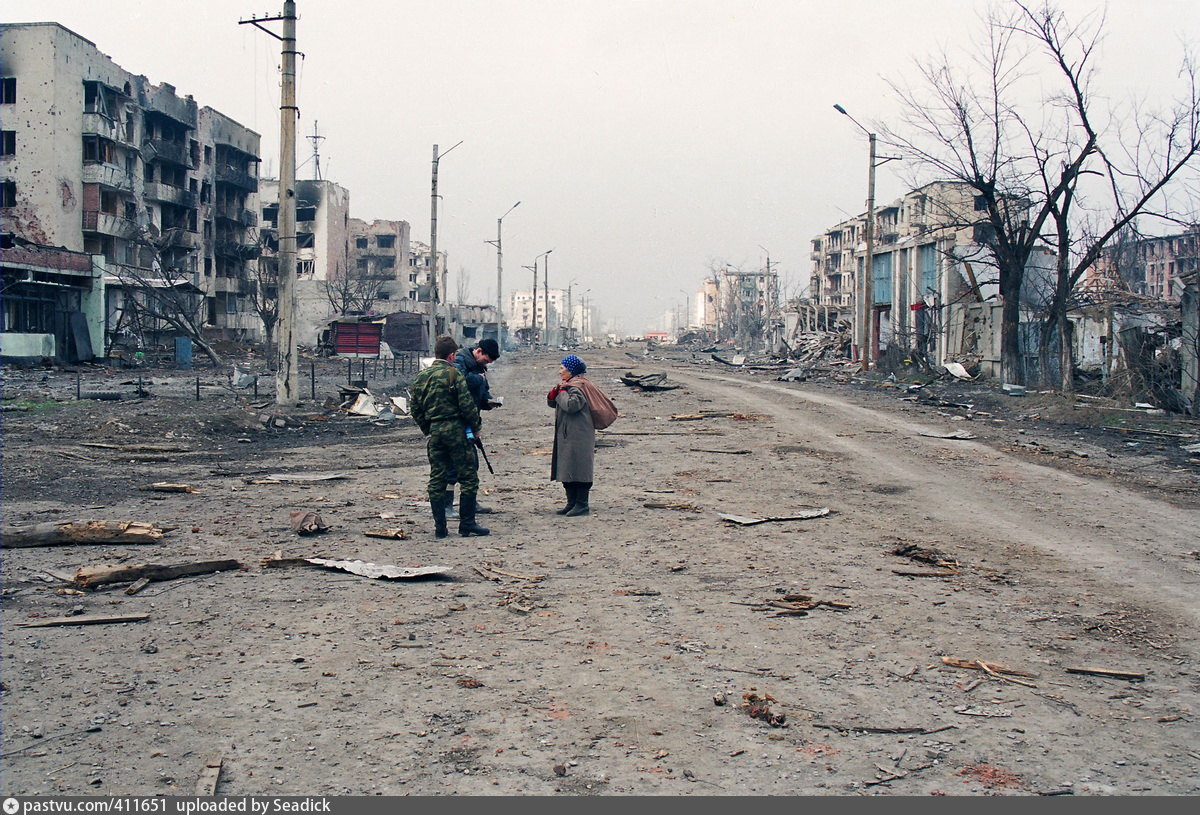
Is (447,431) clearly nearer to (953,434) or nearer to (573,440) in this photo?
(573,440)

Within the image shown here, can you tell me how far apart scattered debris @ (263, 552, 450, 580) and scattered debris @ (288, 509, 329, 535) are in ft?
2.88

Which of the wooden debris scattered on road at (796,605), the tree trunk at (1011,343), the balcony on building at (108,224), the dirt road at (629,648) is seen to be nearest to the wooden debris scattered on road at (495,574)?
the dirt road at (629,648)

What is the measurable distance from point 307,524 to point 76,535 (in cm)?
185

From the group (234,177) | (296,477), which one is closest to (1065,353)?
→ (296,477)

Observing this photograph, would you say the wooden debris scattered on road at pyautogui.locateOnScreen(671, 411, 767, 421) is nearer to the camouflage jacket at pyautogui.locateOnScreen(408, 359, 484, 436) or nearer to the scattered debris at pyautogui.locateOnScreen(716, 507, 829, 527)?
the scattered debris at pyautogui.locateOnScreen(716, 507, 829, 527)

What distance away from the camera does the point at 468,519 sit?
8.55m

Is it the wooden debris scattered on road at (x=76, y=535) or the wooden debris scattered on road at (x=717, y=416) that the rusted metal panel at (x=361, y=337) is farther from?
the wooden debris scattered on road at (x=76, y=535)

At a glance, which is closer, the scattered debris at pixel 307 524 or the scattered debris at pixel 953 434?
the scattered debris at pixel 307 524

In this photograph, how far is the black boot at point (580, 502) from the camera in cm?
961

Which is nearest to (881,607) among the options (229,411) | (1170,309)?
(229,411)

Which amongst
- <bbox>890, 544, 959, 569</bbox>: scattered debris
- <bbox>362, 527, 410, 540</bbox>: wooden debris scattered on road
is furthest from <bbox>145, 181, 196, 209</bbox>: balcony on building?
<bbox>890, 544, 959, 569</bbox>: scattered debris

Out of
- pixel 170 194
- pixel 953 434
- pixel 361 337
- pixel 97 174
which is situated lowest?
pixel 953 434

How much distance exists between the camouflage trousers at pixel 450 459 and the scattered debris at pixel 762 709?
436 cm

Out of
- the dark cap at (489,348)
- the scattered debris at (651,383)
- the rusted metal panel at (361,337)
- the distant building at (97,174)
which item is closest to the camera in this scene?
the dark cap at (489,348)
